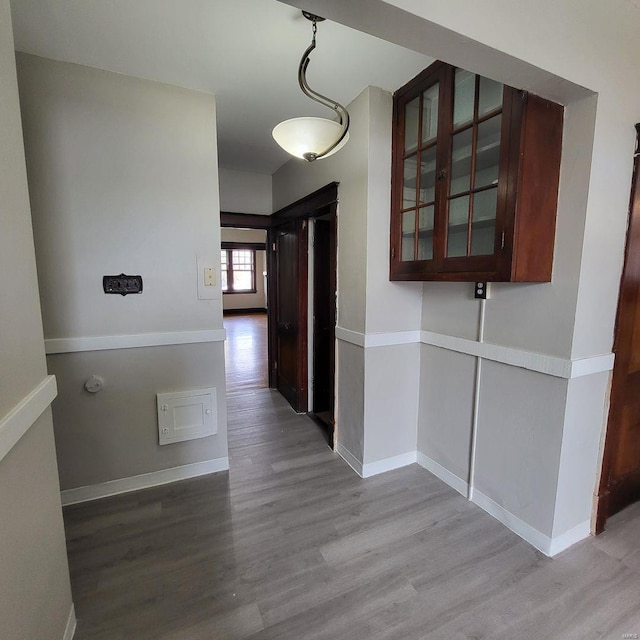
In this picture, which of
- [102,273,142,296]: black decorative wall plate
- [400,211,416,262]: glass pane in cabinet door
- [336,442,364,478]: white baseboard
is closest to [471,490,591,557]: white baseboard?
[336,442,364,478]: white baseboard

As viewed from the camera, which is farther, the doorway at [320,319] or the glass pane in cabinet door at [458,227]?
the doorway at [320,319]

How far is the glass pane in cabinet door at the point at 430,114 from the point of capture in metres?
1.94

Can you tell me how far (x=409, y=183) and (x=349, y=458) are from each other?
1.98 meters

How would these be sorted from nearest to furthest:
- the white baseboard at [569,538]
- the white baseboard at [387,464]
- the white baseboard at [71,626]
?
the white baseboard at [71,626]
the white baseboard at [569,538]
the white baseboard at [387,464]

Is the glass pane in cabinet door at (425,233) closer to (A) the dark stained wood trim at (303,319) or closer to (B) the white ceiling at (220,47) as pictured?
(B) the white ceiling at (220,47)

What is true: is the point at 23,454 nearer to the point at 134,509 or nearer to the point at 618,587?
the point at 134,509

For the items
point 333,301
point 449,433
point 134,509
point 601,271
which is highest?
point 601,271

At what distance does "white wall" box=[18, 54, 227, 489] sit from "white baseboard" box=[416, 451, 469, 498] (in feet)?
5.43

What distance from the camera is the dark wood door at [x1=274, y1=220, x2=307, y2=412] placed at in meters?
3.30

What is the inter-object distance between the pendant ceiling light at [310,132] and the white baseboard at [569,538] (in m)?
2.22

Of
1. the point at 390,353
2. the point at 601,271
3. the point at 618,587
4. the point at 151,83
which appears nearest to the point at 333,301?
the point at 390,353

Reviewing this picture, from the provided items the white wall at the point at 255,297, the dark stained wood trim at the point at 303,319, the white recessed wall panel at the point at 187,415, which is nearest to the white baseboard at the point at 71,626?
the white recessed wall panel at the point at 187,415

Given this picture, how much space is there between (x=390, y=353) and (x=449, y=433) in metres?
0.65

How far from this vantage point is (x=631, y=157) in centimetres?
158
